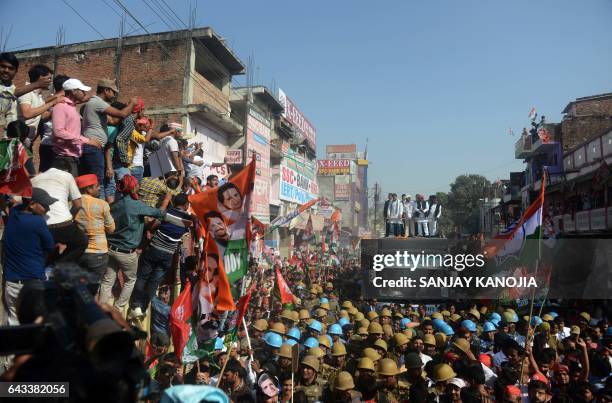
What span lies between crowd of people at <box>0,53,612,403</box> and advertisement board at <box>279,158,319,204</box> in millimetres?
20402

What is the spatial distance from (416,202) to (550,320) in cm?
608

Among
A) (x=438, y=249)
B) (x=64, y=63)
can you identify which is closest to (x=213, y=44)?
(x=64, y=63)

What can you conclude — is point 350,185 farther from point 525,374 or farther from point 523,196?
point 525,374

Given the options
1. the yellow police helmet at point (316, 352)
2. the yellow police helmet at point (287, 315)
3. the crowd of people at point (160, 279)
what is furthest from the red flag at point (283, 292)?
the yellow police helmet at point (316, 352)

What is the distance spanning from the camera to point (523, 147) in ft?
119

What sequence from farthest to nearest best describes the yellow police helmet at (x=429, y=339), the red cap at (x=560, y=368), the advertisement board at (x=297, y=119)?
the advertisement board at (x=297, y=119), the yellow police helmet at (x=429, y=339), the red cap at (x=560, y=368)

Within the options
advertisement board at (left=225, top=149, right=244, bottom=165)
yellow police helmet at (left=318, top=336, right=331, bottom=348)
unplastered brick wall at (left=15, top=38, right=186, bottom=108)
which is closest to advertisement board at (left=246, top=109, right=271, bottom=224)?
advertisement board at (left=225, top=149, right=244, bottom=165)

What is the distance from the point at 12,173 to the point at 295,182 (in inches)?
1100

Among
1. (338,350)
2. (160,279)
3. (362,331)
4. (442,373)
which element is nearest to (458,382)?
(442,373)

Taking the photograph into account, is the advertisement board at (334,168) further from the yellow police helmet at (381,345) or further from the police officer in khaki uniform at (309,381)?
the police officer in khaki uniform at (309,381)

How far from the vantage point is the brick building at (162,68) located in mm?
17484

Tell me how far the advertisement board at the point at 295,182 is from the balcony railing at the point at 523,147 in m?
17.3

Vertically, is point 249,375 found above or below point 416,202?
below

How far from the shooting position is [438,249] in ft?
43.1
